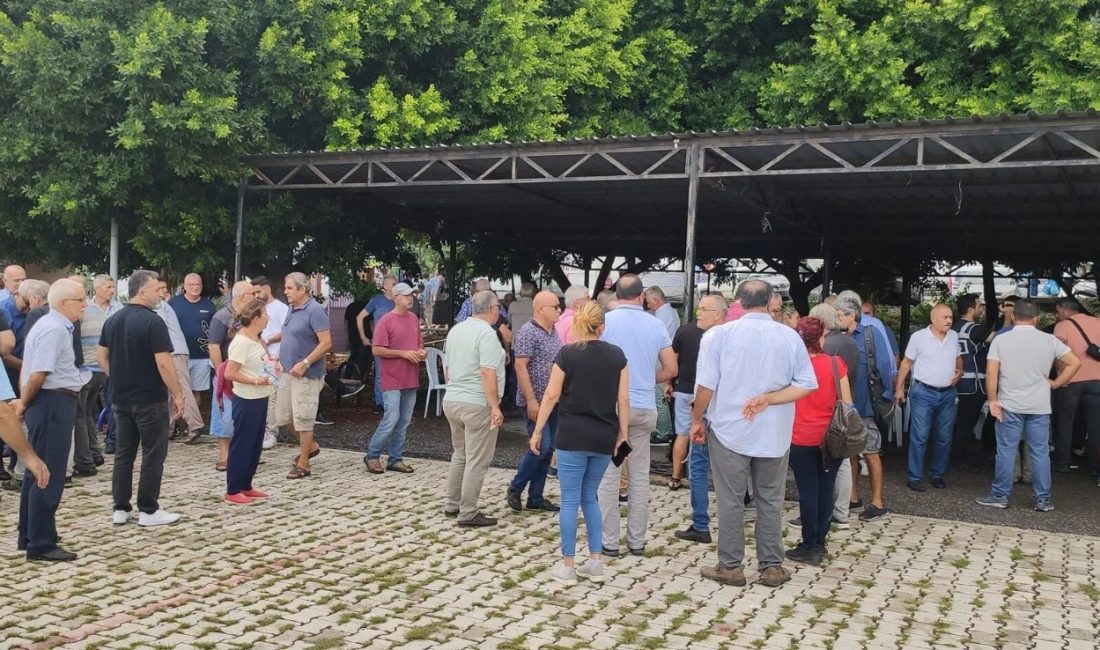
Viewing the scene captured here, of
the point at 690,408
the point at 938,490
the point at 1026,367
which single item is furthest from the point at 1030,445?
the point at 690,408

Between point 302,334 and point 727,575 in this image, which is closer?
point 727,575

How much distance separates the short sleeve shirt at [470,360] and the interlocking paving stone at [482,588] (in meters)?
0.92

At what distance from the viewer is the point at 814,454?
5.54m

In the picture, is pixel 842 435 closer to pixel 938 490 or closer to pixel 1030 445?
pixel 1030 445

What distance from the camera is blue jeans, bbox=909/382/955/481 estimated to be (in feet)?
25.5

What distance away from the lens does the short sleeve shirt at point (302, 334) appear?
25.3 ft

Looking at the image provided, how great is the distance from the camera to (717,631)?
4.43 meters

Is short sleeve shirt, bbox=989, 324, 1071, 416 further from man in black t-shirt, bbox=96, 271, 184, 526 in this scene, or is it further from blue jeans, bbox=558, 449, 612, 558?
man in black t-shirt, bbox=96, 271, 184, 526

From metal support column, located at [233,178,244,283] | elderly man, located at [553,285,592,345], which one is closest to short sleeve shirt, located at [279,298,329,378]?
elderly man, located at [553,285,592,345]

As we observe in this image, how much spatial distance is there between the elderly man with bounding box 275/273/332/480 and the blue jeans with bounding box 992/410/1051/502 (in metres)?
5.55

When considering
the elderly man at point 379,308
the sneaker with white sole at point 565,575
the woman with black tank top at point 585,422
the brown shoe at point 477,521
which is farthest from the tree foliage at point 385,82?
the sneaker with white sole at point 565,575

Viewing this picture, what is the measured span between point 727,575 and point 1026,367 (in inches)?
142

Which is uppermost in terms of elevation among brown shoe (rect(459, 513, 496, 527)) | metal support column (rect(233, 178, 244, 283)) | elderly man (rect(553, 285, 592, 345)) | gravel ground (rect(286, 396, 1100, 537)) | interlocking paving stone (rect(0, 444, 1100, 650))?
metal support column (rect(233, 178, 244, 283))

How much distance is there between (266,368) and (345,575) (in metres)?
2.05
